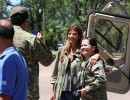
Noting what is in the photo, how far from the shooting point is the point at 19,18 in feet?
15.6

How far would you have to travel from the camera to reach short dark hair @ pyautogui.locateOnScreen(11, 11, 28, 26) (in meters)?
4.72

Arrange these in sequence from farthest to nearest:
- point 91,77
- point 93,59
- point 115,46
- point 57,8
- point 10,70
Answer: point 57,8
point 115,46
point 91,77
point 93,59
point 10,70

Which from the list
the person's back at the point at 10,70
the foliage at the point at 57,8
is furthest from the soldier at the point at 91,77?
the foliage at the point at 57,8

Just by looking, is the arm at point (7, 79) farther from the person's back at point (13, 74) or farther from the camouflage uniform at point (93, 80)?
the camouflage uniform at point (93, 80)

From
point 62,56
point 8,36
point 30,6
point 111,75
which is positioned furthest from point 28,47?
point 30,6

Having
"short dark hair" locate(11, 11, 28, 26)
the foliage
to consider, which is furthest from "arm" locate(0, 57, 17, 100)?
the foliage

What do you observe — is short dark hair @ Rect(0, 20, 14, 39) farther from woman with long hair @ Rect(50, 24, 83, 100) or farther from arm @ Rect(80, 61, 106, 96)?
woman with long hair @ Rect(50, 24, 83, 100)

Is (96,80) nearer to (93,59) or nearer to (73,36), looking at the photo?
(93,59)

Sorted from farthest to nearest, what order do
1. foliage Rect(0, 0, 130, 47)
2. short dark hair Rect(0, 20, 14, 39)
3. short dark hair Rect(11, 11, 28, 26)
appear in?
foliage Rect(0, 0, 130, 47) → short dark hair Rect(11, 11, 28, 26) → short dark hair Rect(0, 20, 14, 39)

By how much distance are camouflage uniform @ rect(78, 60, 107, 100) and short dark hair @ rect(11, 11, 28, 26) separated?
96 cm

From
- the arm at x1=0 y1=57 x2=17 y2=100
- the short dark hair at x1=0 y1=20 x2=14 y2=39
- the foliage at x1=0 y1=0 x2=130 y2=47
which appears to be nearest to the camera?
the arm at x1=0 y1=57 x2=17 y2=100

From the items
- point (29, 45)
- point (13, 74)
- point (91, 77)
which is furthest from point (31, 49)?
point (13, 74)

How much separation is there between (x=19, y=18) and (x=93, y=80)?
117cm

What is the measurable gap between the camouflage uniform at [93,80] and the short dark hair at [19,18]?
37.9 inches
